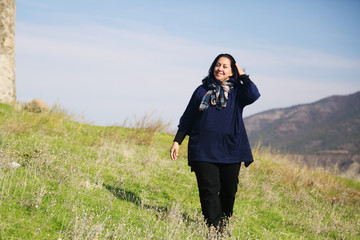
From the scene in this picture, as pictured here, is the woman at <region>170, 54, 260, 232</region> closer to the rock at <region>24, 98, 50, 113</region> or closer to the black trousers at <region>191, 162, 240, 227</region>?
the black trousers at <region>191, 162, 240, 227</region>

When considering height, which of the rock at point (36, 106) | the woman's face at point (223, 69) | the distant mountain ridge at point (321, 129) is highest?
the woman's face at point (223, 69)

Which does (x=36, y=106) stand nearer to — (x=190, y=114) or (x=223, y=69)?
(x=190, y=114)

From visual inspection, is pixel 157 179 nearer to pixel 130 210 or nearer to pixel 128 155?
pixel 128 155

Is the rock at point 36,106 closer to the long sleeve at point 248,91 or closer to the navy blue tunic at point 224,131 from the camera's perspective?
the navy blue tunic at point 224,131

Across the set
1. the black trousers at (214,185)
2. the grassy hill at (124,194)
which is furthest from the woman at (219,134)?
the grassy hill at (124,194)

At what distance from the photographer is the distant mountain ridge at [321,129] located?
5527 inches

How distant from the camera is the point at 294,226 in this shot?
694 cm

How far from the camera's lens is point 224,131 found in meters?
4.60

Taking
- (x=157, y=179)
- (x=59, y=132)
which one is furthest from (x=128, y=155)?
(x=59, y=132)

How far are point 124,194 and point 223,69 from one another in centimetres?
260

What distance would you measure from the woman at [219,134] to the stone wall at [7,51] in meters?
10.5

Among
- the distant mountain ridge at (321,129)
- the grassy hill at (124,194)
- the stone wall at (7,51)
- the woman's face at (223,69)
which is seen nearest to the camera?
the grassy hill at (124,194)

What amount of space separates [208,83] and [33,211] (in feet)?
8.29

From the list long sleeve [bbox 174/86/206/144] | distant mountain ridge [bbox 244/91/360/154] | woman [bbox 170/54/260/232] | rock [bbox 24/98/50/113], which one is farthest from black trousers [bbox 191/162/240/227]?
distant mountain ridge [bbox 244/91/360/154]
